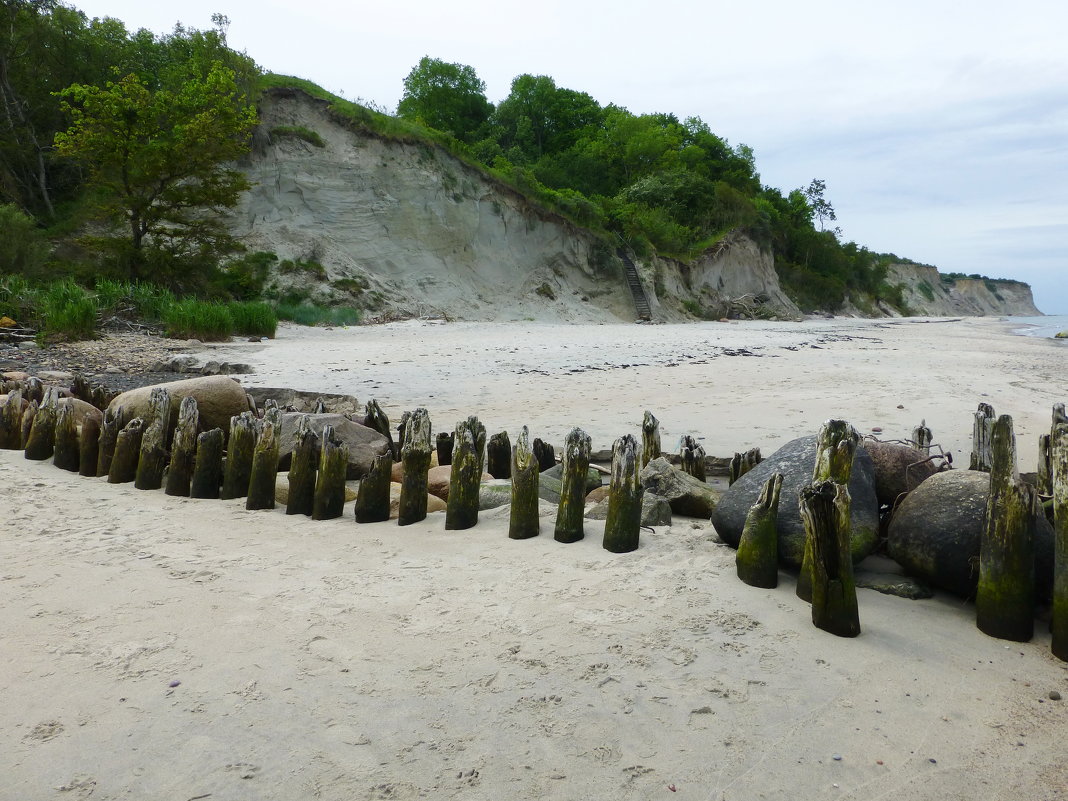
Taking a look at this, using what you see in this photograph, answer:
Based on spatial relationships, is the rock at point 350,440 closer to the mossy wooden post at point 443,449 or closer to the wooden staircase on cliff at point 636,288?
the mossy wooden post at point 443,449

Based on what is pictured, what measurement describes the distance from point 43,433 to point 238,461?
212cm

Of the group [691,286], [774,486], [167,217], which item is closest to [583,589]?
[774,486]

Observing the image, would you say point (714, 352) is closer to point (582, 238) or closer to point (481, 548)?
point (481, 548)

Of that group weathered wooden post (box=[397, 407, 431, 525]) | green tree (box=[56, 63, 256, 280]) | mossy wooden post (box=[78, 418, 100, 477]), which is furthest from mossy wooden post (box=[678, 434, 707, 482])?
green tree (box=[56, 63, 256, 280])

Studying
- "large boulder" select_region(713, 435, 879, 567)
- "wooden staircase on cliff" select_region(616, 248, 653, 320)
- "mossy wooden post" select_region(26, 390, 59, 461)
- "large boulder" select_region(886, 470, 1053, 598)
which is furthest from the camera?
"wooden staircase on cliff" select_region(616, 248, 653, 320)

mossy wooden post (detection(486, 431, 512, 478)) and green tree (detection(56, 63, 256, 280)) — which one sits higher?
green tree (detection(56, 63, 256, 280))

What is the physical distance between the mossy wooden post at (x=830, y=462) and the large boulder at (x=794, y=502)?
129mm

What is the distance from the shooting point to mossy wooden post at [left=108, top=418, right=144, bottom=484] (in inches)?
197

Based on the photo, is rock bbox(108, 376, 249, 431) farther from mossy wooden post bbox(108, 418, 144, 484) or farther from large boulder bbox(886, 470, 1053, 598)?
large boulder bbox(886, 470, 1053, 598)

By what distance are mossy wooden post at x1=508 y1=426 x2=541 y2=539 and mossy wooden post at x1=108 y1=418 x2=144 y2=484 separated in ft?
9.99

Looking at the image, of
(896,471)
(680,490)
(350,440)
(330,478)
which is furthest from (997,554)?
(350,440)

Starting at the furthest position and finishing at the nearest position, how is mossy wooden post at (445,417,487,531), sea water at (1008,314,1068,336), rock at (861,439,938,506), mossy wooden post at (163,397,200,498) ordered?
sea water at (1008,314,1068,336) → mossy wooden post at (163,397,200,498) → mossy wooden post at (445,417,487,531) → rock at (861,439,938,506)

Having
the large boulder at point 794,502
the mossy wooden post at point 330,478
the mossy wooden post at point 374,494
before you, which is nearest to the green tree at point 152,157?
the mossy wooden post at point 330,478

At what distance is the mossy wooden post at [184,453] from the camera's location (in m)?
4.77
